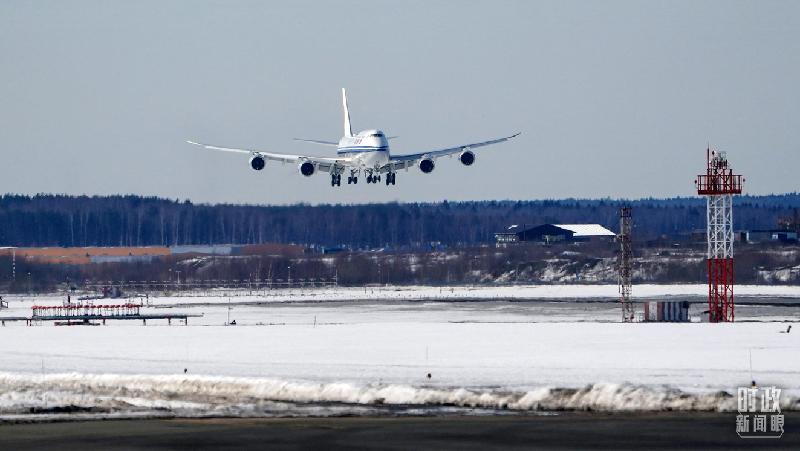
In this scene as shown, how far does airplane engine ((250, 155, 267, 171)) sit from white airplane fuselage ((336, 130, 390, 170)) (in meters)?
7.06

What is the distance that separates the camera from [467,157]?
383 ft

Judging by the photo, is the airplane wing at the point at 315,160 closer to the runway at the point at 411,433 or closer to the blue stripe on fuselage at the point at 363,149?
the blue stripe on fuselage at the point at 363,149

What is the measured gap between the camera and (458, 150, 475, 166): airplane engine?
11607 cm

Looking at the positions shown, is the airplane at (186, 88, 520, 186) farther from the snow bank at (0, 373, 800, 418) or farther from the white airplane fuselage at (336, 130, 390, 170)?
the snow bank at (0, 373, 800, 418)

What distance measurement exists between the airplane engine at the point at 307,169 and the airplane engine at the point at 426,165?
29.1ft

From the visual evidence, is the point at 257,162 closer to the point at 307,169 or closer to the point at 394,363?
the point at 307,169

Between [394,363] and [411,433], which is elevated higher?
[394,363]

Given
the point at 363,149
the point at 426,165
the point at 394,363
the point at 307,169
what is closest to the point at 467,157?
the point at 426,165

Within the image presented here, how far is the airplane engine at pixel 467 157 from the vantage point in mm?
116075

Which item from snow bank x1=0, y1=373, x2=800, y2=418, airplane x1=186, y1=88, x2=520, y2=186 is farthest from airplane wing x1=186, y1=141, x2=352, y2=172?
snow bank x1=0, y1=373, x2=800, y2=418

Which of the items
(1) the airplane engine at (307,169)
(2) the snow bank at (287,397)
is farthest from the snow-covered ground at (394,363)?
(1) the airplane engine at (307,169)

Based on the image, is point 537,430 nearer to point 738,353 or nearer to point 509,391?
point 509,391

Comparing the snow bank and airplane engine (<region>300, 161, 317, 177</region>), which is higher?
airplane engine (<region>300, 161, 317, 177</region>)

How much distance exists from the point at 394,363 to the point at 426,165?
58.3 metres
